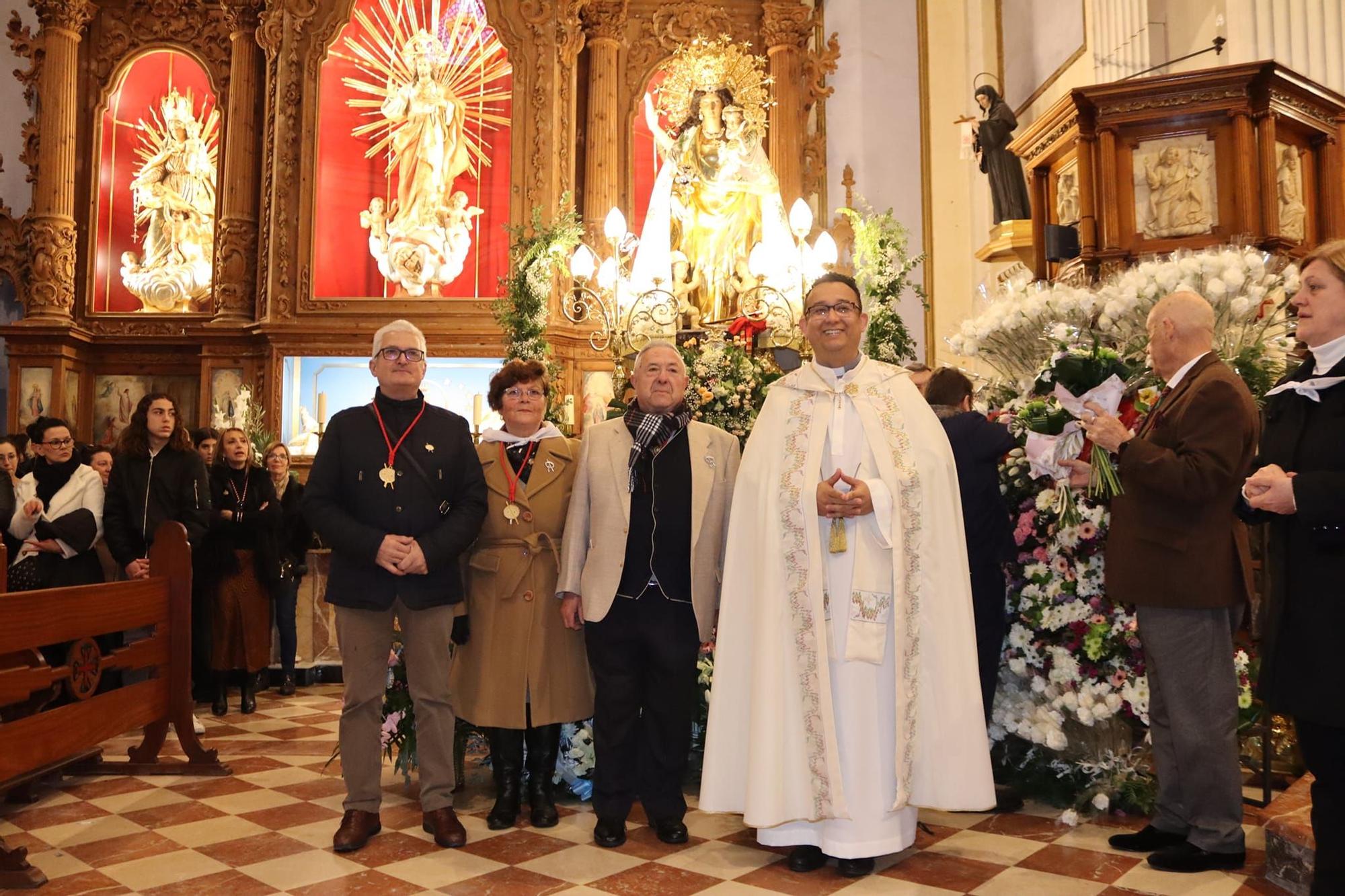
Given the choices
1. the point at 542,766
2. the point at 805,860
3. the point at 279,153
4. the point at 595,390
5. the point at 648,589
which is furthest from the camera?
the point at 279,153

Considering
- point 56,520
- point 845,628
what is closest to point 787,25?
point 56,520

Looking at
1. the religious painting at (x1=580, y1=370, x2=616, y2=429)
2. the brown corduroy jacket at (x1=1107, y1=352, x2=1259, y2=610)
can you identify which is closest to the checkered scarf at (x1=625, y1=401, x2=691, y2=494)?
the brown corduroy jacket at (x1=1107, y1=352, x2=1259, y2=610)

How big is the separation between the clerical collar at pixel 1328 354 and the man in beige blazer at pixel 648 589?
1.93 meters

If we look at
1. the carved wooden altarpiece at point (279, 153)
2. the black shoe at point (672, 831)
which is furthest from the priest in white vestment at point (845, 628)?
the carved wooden altarpiece at point (279, 153)

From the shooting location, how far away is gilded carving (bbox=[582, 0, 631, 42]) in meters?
11.8

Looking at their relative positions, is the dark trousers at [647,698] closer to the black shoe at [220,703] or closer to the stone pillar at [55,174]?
the black shoe at [220,703]

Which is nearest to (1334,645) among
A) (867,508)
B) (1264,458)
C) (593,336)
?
(1264,458)

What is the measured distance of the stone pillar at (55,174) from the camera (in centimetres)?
1140

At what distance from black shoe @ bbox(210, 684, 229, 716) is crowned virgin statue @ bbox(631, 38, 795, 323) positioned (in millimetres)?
3867

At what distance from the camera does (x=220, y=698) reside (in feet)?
20.3

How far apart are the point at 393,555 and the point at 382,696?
0.57 metres

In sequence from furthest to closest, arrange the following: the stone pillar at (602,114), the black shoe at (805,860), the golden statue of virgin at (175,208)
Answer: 1. the golden statue of virgin at (175,208)
2. the stone pillar at (602,114)
3. the black shoe at (805,860)

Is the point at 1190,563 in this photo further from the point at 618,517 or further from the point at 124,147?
the point at 124,147

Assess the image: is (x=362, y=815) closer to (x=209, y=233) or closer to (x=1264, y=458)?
(x=1264, y=458)
